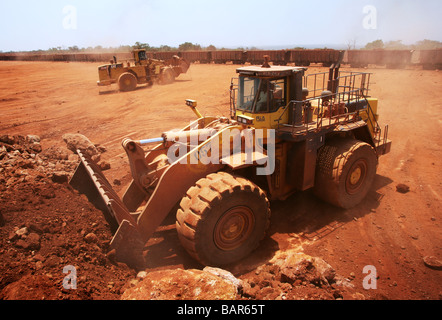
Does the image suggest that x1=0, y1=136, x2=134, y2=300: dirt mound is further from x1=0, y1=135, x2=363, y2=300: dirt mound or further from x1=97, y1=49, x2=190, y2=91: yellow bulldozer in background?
x1=97, y1=49, x2=190, y2=91: yellow bulldozer in background

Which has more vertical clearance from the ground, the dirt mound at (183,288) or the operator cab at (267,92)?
the operator cab at (267,92)

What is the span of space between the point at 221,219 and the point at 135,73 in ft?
66.8

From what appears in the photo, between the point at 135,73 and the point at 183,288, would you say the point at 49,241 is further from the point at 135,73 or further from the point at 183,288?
the point at 135,73

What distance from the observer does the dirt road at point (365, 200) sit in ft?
18.3

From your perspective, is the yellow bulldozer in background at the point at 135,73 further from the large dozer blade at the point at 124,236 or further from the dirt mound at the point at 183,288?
the dirt mound at the point at 183,288

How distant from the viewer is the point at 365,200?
7.70 meters

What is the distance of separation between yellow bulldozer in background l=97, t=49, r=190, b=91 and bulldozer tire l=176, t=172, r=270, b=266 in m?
19.2

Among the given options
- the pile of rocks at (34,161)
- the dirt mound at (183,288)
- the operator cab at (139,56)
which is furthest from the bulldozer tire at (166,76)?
the dirt mound at (183,288)

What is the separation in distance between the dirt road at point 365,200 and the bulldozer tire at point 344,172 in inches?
13.7

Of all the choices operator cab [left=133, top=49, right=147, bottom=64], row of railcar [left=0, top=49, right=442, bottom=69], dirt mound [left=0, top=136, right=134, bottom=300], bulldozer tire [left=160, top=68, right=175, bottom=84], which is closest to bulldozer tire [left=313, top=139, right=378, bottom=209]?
dirt mound [left=0, top=136, right=134, bottom=300]

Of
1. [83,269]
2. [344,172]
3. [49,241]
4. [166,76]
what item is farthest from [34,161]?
[166,76]

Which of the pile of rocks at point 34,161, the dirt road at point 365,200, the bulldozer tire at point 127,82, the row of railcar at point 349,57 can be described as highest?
the row of railcar at point 349,57

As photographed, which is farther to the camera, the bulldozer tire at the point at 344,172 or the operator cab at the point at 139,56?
the operator cab at the point at 139,56
